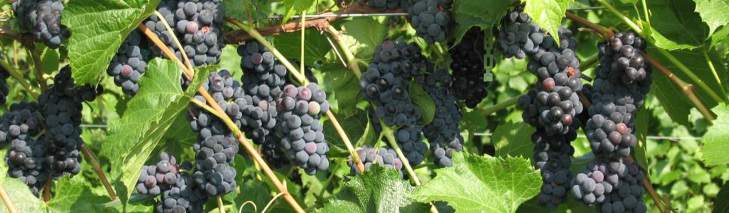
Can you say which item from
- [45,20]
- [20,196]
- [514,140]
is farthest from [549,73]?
[20,196]

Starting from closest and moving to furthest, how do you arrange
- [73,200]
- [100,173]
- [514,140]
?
1. [73,200]
2. [100,173]
3. [514,140]

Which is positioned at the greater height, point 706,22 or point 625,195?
point 706,22

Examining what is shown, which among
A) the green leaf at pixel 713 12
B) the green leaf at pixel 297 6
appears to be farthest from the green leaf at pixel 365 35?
the green leaf at pixel 713 12

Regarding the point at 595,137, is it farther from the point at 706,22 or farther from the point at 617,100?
the point at 706,22

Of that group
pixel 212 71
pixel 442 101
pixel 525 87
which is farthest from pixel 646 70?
pixel 525 87

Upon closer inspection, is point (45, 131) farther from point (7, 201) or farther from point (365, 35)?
point (365, 35)

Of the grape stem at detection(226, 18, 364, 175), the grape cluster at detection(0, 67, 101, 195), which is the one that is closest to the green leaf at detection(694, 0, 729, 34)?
the grape stem at detection(226, 18, 364, 175)
